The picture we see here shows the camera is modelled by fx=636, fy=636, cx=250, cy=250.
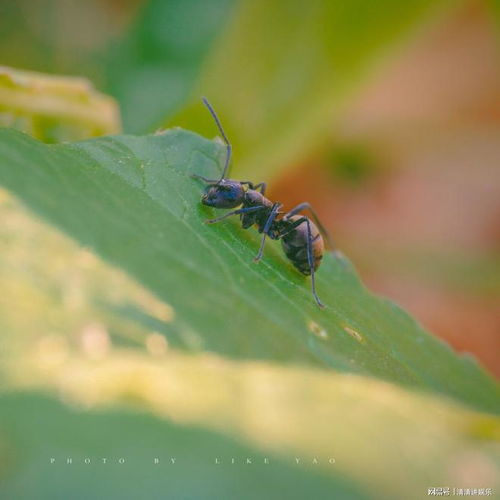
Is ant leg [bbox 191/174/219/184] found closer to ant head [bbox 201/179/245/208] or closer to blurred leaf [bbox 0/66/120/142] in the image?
ant head [bbox 201/179/245/208]

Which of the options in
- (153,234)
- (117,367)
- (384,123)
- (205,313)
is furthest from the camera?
(384,123)

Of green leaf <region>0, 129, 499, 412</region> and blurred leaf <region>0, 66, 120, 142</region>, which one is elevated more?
blurred leaf <region>0, 66, 120, 142</region>

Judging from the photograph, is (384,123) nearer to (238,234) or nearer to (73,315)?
(238,234)

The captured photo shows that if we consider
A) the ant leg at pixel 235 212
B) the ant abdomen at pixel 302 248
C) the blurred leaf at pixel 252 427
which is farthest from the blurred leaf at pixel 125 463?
the ant abdomen at pixel 302 248

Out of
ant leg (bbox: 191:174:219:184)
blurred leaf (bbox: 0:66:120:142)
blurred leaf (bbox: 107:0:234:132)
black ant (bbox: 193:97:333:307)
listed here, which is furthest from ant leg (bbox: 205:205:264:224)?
blurred leaf (bbox: 107:0:234:132)

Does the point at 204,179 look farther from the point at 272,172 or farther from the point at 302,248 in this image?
the point at 272,172

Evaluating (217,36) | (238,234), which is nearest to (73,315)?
(238,234)
